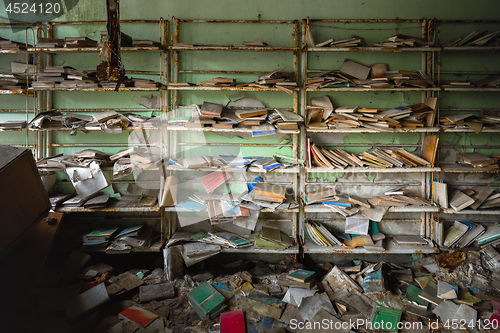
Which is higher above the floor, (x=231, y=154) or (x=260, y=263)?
(x=231, y=154)

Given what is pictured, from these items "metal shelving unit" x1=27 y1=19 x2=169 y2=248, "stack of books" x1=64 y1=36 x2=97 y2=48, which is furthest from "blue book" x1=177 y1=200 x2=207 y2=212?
"stack of books" x1=64 y1=36 x2=97 y2=48

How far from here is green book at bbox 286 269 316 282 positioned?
301cm

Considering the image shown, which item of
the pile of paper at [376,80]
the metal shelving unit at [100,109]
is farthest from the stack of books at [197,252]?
the pile of paper at [376,80]

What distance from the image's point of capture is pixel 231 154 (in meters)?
3.52

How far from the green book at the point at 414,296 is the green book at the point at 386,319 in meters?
0.26

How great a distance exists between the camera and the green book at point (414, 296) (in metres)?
2.82

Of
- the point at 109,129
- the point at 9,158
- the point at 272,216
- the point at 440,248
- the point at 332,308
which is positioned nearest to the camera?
the point at 9,158

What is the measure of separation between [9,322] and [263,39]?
366 centimetres

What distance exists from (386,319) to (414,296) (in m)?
0.52

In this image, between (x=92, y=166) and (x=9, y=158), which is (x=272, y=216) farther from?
(x=9, y=158)

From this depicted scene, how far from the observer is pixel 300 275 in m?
3.08

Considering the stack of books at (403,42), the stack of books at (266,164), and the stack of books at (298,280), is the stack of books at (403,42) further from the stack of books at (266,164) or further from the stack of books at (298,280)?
the stack of books at (298,280)

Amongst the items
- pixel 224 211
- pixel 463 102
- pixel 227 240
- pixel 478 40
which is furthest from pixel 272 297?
pixel 478 40

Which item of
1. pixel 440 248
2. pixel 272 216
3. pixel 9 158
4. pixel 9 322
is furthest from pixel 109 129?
pixel 440 248
